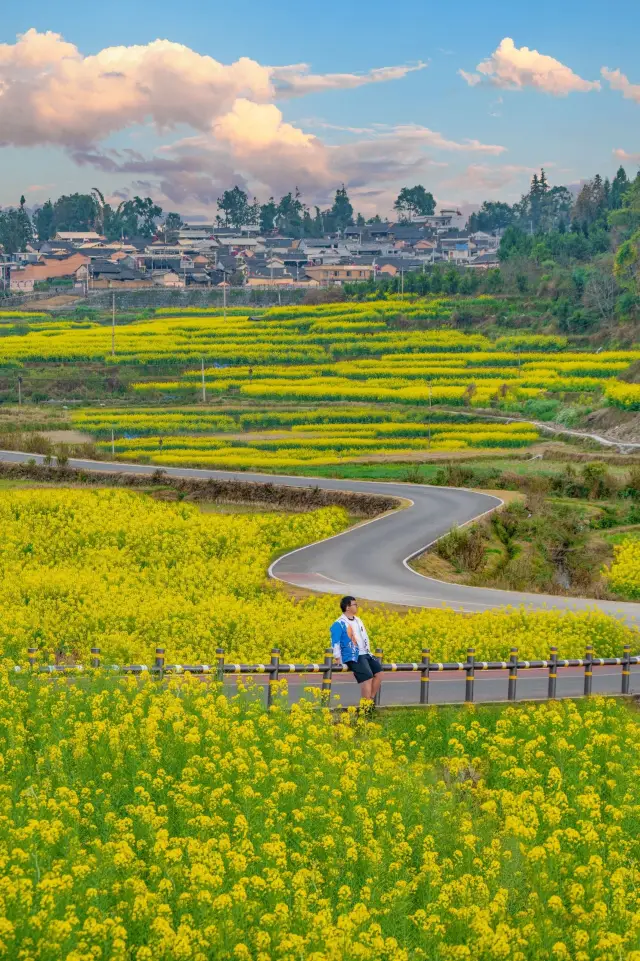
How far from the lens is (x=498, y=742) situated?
15945mm

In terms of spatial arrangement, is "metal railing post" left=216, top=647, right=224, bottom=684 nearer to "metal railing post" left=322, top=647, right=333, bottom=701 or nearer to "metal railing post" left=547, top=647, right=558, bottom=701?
"metal railing post" left=322, top=647, right=333, bottom=701

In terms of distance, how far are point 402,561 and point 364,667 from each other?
582 inches

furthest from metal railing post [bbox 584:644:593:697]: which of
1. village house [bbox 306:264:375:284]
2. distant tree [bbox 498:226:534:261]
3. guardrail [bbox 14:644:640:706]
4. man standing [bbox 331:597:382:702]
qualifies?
village house [bbox 306:264:375:284]

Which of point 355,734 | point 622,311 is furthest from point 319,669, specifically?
point 622,311

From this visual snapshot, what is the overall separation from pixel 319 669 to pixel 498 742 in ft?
9.15

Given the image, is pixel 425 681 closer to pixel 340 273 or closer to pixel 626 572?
pixel 626 572

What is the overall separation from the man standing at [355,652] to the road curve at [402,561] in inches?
354

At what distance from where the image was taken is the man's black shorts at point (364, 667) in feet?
56.1

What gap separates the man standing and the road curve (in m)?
8.98

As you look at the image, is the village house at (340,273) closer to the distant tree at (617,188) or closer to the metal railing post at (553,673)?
the distant tree at (617,188)

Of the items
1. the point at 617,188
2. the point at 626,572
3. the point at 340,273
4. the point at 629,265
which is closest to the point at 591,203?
the point at 617,188

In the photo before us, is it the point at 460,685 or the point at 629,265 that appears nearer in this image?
the point at 460,685

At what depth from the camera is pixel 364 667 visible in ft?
56.3

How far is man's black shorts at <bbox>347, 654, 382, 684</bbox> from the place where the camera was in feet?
56.1
